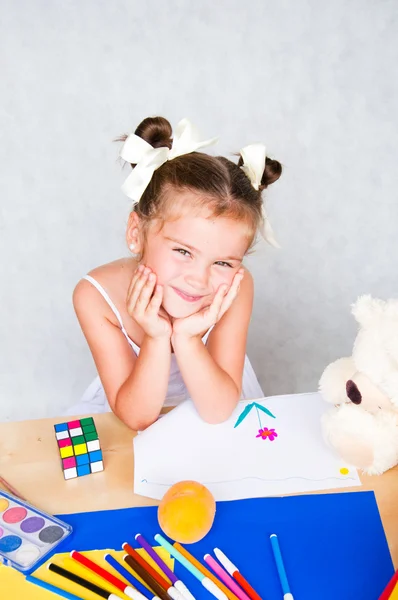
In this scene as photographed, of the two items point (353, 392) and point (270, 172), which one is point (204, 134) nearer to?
point (270, 172)

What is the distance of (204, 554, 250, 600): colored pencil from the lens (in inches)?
30.5

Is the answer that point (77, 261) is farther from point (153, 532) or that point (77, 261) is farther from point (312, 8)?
point (153, 532)

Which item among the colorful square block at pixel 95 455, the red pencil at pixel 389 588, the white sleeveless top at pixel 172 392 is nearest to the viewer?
the red pencil at pixel 389 588

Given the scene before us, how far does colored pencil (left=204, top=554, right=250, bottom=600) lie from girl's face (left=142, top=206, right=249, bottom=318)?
1.49 ft

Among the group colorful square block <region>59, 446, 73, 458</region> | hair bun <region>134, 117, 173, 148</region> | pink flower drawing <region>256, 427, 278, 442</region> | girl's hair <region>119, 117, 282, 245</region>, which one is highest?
hair bun <region>134, 117, 173, 148</region>

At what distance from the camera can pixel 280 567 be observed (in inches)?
31.9

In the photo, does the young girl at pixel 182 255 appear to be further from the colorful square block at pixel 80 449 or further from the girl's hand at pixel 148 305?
the colorful square block at pixel 80 449

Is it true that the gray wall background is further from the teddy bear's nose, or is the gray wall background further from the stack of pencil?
the stack of pencil

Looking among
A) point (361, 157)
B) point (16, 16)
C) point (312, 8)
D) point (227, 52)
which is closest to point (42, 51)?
point (16, 16)

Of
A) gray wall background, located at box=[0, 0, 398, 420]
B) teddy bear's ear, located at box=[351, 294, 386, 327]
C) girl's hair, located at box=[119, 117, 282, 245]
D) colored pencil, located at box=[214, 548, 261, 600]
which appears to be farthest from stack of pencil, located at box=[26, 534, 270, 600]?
gray wall background, located at box=[0, 0, 398, 420]

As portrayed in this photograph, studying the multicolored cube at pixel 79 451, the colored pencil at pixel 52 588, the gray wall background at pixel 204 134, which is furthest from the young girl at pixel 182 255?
the gray wall background at pixel 204 134

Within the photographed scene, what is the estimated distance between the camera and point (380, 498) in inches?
35.9

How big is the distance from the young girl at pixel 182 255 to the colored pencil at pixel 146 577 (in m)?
0.29

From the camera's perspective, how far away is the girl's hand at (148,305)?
1.13m
